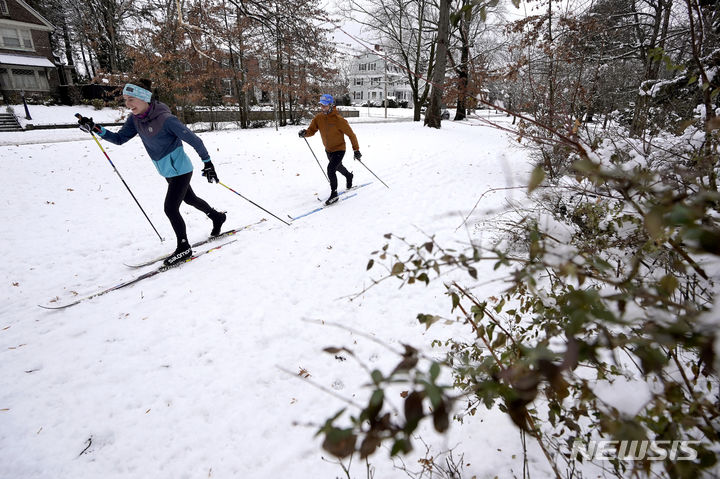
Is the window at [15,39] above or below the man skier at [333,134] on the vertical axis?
above

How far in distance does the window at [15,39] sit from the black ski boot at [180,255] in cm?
4191

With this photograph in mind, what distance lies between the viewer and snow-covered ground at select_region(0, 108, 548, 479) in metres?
2.25

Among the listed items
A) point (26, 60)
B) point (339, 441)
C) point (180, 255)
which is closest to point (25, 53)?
point (26, 60)

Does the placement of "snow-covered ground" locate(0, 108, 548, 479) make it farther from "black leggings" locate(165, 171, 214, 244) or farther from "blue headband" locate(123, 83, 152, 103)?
"blue headband" locate(123, 83, 152, 103)

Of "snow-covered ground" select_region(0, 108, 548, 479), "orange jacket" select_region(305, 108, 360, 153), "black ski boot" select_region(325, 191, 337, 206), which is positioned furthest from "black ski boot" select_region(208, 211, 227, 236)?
"orange jacket" select_region(305, 108, 360, 153)

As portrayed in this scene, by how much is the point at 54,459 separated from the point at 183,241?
9.88 ft

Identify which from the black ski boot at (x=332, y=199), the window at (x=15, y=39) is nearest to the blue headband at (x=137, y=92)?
the black ski boot at (x=332, y=199)

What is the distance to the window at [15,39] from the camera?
3025cm

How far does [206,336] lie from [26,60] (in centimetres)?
4209

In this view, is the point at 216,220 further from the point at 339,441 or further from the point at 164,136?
the point at 339,441

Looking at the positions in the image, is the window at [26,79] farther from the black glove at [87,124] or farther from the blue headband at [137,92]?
the blue headband at [137,92]

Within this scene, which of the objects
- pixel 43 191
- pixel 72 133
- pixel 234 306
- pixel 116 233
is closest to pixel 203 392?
pixel 234 306

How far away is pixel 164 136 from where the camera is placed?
443 cm

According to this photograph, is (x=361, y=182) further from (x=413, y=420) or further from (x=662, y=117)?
(x=413, y=420)
